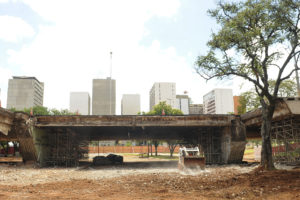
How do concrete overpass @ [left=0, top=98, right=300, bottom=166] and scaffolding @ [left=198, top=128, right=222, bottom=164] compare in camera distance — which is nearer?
concrete overpass @ [left=0, top=98, right=300, bottom=166]

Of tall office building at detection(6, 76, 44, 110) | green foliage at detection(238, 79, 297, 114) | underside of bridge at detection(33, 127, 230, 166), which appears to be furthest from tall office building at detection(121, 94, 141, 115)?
underside of bridge at detection(33, 127, 230, 166)

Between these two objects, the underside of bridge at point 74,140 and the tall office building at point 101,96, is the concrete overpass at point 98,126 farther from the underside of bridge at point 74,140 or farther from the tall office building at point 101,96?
the tall office building at point 101,96

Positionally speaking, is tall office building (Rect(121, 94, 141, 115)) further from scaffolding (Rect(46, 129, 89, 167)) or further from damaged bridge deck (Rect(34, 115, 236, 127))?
damaged bridge deck (Rect(34, 115, 236, 127))

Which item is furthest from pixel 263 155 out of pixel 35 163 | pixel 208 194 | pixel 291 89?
pixel 291 89

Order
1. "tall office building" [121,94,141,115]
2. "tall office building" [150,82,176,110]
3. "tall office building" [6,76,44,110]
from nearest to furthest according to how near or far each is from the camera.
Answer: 1. "tall office building" [121,94,141,115]
2. "tall office building" [6,76,44,110]
3. "tall office building" [150,82,176,110]

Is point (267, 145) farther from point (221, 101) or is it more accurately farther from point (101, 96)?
point (221, 101)

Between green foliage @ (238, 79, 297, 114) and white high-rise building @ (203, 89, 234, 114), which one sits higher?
white high-rise building @ (203, 89, 234, 114)

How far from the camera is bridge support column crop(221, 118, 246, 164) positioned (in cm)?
2881

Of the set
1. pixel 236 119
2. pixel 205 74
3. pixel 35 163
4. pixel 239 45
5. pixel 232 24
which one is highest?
pixel 232 24

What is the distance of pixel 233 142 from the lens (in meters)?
29.0

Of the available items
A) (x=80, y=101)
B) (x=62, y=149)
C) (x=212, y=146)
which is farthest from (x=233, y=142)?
(x=80, y=101)

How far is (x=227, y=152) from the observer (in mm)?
29938

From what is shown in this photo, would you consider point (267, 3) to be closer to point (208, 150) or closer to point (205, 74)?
point (205, 74)

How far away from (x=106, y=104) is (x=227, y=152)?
11766cm
